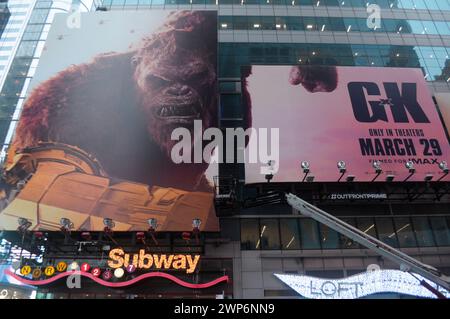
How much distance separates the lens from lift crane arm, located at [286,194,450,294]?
1208 centimetres

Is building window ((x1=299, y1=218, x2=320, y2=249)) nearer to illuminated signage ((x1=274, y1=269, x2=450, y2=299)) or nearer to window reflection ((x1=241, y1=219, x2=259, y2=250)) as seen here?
illuminated signage ((x1=274, y1=269, x2=450, y2=299))

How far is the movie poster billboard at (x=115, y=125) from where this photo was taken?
Answer: 22766mm

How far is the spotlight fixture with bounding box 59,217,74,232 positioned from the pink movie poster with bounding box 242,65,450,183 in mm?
11993

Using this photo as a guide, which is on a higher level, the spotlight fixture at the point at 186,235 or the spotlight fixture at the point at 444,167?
the spotlight fixture at the point at 444,167

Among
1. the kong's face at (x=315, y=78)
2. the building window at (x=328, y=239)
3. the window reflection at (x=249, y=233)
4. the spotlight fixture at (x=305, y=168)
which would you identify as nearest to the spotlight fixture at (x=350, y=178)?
the spotlight fixture at (x=305, y=168)

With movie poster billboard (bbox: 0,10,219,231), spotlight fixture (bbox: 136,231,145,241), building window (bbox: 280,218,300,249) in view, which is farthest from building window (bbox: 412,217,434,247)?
spotlight fixture (bbox: 136,231,145,241)

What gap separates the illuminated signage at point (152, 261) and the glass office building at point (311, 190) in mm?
1413

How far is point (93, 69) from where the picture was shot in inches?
1163

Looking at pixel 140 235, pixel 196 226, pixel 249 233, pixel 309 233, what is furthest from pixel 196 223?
pixel 309 233

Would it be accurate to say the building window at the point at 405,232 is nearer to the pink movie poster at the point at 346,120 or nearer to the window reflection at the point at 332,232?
the window reflection at the point at 332,232

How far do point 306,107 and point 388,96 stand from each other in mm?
6910

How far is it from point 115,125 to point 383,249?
20.7 metres
